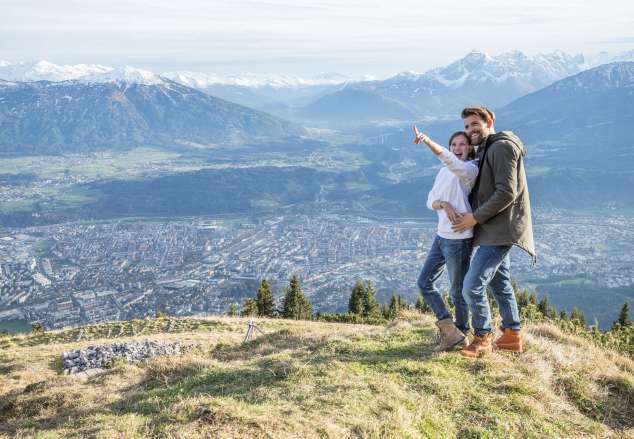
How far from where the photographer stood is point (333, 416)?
543 centimetres

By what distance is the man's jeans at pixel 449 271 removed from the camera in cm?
698

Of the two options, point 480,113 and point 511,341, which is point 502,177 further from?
point 511,341

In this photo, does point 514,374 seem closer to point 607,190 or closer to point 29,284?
point 29,284

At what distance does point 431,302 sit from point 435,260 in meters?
0.73

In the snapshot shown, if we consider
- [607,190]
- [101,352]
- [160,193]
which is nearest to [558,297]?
[101,352]

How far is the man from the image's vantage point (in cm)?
626

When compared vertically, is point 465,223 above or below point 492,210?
below

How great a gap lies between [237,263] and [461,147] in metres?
90.0

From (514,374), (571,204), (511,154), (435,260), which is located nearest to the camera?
(511,154)

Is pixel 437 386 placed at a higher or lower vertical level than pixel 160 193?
higher

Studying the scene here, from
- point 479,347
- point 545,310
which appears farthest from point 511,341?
point 545,310

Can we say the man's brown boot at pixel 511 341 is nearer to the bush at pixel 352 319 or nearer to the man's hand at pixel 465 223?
the man's hand at pixel 465 223

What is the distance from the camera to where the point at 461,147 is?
6.89m

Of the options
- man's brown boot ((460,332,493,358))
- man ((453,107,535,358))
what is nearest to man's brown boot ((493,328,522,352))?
man's brown boot ((460,332,493,358))
